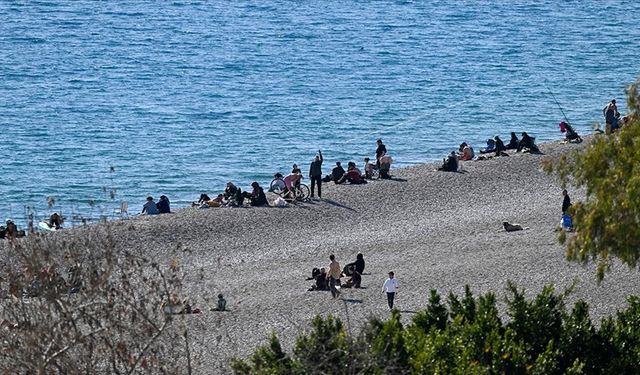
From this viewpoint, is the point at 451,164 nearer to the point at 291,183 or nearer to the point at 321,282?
the point at 291,183

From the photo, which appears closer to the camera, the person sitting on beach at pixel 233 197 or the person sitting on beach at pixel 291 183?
the person sitting on beach at pixel 233 197

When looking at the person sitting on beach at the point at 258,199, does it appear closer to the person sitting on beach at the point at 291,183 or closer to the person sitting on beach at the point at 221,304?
the person sitting on beach at the point at 291,183

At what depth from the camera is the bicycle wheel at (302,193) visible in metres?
38.1

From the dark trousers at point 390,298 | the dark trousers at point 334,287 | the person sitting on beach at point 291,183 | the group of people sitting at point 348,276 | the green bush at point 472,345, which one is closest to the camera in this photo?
the green bush at point 472,345

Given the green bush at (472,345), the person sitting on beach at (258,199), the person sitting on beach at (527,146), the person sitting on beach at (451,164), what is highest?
the person sitting on beach at (527,146)

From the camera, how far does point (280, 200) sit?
3756 cm

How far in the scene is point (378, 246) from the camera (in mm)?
33344

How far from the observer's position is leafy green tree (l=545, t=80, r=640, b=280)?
722 inches

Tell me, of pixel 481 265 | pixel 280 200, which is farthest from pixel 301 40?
pixel 481 265

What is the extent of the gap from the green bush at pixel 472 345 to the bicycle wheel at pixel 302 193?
57.5 ft

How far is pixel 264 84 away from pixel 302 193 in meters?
31.9

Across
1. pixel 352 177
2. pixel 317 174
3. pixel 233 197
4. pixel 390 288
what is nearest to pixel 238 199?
pixel 233 197

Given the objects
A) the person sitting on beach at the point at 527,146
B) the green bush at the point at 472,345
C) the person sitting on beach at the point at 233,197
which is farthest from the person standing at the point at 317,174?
the green bush at the point at 472,345

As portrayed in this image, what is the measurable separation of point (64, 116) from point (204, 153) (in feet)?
30.1
